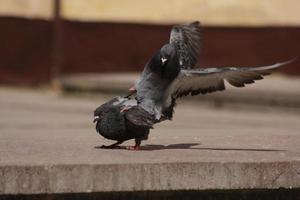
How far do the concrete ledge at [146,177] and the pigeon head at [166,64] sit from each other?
72cm

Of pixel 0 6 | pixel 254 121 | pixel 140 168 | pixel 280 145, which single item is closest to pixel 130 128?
pixel 140 168

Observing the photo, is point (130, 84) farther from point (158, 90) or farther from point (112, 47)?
point (158, 90)

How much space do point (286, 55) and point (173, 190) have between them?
16.7 metres

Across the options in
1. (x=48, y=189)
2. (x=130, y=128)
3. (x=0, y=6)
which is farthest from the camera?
(x=0, y=6)

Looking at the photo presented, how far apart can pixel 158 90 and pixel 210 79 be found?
0.31 m

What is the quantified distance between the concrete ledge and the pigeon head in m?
0.72

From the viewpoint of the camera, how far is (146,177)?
4.43 m

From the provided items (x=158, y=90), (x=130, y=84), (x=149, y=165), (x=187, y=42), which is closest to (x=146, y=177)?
(x=149, y=165)

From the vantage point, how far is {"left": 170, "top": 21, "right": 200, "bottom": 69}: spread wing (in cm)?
547

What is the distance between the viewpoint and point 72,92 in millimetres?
19219


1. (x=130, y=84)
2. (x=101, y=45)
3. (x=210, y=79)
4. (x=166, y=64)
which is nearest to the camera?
(x=166, y=64)

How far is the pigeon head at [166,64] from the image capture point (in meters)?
5.02

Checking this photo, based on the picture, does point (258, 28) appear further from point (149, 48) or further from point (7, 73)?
point (7, 73)

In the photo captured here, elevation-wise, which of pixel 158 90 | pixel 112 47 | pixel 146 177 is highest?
pixel 158 90
